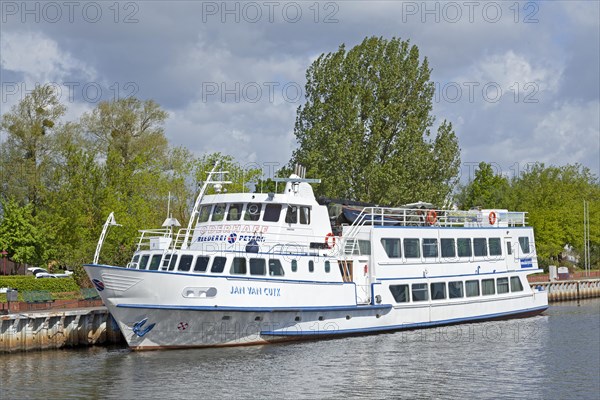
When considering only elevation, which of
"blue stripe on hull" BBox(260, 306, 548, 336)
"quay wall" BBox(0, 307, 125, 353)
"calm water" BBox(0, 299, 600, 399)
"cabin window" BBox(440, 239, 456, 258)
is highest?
"cabin window" BBox(440, 239, 456, 258)

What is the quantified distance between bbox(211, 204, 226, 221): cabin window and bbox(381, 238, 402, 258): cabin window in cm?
764

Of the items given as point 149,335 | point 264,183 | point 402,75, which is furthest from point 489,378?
point 264,183

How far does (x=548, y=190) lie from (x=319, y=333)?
53.9m

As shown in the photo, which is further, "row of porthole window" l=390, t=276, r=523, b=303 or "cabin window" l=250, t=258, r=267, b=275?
"row of porthole window" l=390, t=276, r=523, b=303

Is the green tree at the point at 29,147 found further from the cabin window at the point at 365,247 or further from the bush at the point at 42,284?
the cabin window at the point at 365,247

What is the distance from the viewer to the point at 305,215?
125 ft

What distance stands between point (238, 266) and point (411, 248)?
998 centimetres

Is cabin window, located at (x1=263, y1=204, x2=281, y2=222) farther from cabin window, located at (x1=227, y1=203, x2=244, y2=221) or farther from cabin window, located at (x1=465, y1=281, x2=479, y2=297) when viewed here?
cabin window, located at (x1=465, y1=281, x2=479, y2=297)

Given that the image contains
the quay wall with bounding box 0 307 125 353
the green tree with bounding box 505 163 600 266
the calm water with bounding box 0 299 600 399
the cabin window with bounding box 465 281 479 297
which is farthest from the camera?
the green tree with bounding box 505 163 600 266

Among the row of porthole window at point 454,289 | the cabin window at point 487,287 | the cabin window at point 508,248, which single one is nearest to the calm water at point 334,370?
the row of porthole window at point 454,289

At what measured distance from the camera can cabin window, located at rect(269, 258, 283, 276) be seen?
35.1 metres

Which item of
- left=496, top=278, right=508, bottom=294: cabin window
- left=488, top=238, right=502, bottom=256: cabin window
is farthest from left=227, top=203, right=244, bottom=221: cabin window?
left=496, top=278, right=508, bottom=294: cabin window

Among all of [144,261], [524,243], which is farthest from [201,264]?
[524,243]

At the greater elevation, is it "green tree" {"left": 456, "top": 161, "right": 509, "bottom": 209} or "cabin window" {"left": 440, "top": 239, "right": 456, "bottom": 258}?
"green tree" {"left": 456, "top": 161, "right": 509, "bottom": 209}
